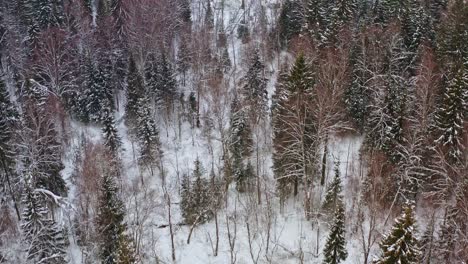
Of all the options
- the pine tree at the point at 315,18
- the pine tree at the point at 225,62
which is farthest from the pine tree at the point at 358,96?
the pine tree at the point at 225,62

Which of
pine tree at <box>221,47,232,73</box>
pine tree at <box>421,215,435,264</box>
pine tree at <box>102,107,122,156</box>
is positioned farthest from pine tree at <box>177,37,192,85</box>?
pine tree at <box>421,215,435,264</box>

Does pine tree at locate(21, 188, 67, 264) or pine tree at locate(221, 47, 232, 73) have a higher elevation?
pine tree at locate(221, 47, 232, 73)

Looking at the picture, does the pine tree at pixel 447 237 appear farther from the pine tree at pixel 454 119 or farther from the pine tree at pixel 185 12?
the pine tree at pixel 185 12

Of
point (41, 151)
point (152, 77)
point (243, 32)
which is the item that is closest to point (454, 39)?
point (152, 77)

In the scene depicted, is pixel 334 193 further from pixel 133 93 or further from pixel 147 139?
pixel 133 93

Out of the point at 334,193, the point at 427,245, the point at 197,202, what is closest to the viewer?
the point at 427,245

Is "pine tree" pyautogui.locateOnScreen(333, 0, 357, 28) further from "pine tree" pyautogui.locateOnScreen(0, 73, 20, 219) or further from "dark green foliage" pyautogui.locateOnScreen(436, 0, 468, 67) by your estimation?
"pine tree" pyautogui.locateOnScreen(0, 73, 20, 219)
